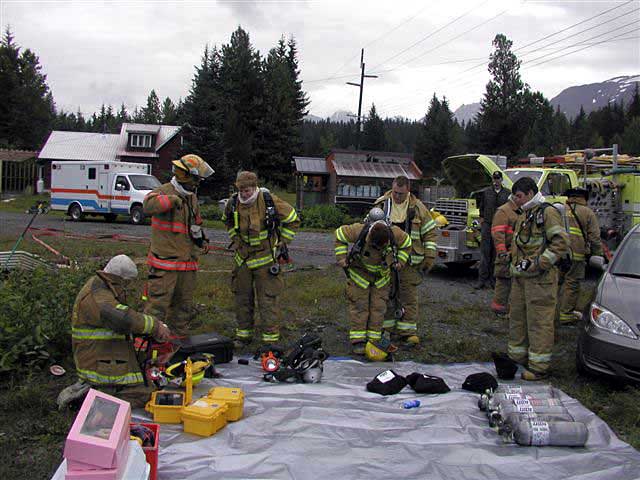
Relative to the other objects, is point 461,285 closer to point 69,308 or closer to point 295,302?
point 295,302

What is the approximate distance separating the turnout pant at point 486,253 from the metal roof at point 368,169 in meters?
17.7

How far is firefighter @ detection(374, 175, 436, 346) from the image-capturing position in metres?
6.86

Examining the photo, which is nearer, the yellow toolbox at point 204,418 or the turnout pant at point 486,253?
the yellow toolbox at point 204,418

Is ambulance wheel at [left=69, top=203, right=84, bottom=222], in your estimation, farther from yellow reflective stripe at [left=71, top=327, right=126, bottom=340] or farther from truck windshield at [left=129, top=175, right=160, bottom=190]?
yellow reflective stripe at [left=71, top=327, right=126, bottom=340]

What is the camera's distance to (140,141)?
47.2 m

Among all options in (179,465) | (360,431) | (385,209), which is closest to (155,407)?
(179,465)

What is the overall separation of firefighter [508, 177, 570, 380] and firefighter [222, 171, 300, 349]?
2.58 metres

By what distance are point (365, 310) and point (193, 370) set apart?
88.4 inches

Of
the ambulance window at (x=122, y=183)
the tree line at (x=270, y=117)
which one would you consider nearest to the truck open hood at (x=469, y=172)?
the ambulance window at (x=122, y=183)

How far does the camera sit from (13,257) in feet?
26.6

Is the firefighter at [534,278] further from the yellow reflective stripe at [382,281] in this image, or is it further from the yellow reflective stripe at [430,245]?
the yellow reflective stripe at [382,281]

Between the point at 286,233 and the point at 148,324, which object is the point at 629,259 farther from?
the point at 148,324

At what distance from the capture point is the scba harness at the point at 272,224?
251 inches

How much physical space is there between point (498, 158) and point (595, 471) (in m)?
9.79
